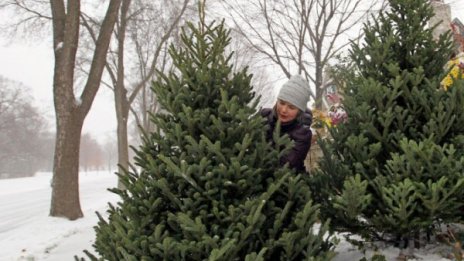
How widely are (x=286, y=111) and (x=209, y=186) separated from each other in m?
1.20

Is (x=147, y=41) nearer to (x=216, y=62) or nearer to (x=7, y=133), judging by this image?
(x=216, y=62)

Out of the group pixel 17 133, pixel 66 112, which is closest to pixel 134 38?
pixel 66 112

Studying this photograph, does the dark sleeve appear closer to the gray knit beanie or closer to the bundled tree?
the gray knit beanie

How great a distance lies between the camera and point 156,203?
2.36 metres

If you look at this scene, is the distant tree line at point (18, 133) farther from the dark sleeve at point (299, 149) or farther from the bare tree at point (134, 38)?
the dark sleeve at point (299, 149)

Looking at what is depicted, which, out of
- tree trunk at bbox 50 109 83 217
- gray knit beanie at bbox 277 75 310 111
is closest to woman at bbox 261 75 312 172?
gray knit beanie at bbox 277 75 310 111

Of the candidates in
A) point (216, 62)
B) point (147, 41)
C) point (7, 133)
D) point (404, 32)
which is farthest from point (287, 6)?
point (7, 133)

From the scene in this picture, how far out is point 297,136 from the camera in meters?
3.20

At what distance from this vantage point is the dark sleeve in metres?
3.07

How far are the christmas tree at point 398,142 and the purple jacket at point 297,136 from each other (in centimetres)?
28

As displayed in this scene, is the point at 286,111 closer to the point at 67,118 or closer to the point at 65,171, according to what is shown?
the point at 67,118

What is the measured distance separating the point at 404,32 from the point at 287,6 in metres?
14.6

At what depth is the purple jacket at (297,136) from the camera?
307 centimetres

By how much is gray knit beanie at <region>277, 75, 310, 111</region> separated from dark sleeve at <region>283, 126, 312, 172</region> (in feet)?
0.67
